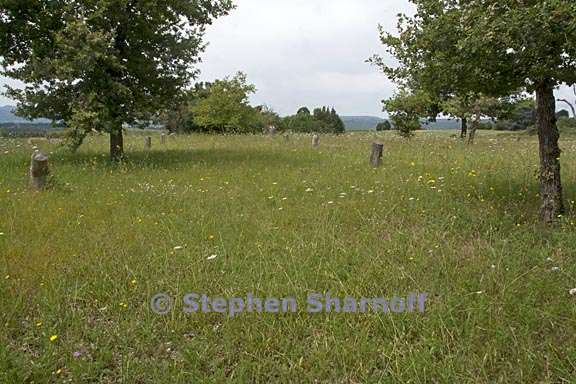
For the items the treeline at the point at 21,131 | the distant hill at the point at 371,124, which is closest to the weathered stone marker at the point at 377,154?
the distant hill at the point at 371,124

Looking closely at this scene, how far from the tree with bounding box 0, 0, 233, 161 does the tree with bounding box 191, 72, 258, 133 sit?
75.2ft

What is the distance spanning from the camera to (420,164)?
12.5 m

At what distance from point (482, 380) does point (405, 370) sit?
0.51 metres

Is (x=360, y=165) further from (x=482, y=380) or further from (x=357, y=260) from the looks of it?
(x=482, y=380)

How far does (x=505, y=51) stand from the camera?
5.20 meters

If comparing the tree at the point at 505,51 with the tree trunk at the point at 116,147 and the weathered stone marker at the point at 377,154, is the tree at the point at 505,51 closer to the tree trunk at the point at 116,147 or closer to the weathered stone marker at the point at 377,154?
the weathered stone marker at the point at 377,154

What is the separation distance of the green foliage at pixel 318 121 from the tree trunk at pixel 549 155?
70.1 meters

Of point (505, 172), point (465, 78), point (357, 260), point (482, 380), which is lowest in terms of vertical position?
point (482, 380)

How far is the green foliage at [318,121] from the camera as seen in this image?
7956 cm

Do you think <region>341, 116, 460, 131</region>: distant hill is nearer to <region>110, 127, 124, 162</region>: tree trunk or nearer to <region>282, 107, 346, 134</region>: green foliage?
<region>282, 107, 346, 134</region>: green foliage

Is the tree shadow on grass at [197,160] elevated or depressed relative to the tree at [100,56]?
depressed

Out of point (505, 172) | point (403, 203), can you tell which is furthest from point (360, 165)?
point (403, 203)

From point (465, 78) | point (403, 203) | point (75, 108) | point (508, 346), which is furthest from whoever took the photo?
point (75, 108)

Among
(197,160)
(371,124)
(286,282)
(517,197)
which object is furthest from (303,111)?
(286,282)
